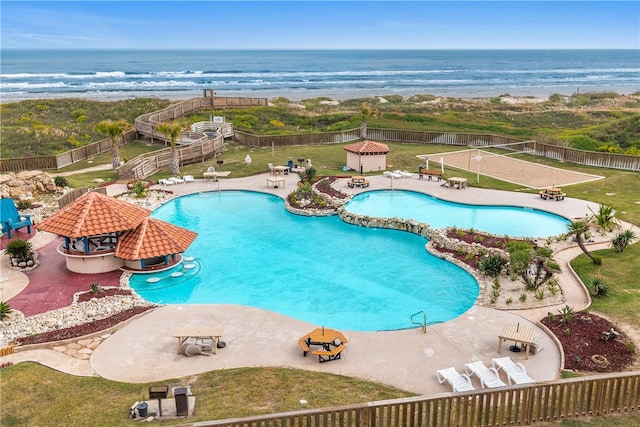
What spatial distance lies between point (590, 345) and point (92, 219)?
16189mm

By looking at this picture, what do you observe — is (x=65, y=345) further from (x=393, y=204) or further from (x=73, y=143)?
(x=73, y=143)

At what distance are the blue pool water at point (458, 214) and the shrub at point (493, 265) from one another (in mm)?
4212

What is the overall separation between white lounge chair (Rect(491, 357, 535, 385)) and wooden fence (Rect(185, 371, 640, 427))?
164cm

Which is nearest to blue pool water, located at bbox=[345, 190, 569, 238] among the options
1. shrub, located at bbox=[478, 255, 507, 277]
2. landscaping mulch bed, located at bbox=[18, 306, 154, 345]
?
shrub, located at bbox=[478, 255, 507, 277]

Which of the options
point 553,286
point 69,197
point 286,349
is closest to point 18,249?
point 69,197

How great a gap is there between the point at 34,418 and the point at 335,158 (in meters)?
28.6

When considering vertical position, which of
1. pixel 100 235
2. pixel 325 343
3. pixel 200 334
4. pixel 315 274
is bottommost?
pixel 315 274

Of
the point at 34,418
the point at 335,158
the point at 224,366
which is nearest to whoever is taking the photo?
the point at 34,418

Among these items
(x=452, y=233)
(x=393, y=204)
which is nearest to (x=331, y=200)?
(x=393, y=204)

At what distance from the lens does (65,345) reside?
13.0 meters

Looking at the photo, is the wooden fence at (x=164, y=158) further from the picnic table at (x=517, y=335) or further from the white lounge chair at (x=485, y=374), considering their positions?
the white lounge chair at (x=485, y=374)

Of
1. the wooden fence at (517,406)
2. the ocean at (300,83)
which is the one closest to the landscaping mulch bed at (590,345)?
the wooden fence at (517,406)

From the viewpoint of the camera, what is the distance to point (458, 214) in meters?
24.5

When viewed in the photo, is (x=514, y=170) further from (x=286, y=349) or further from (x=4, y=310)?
(x=4, y=310)
